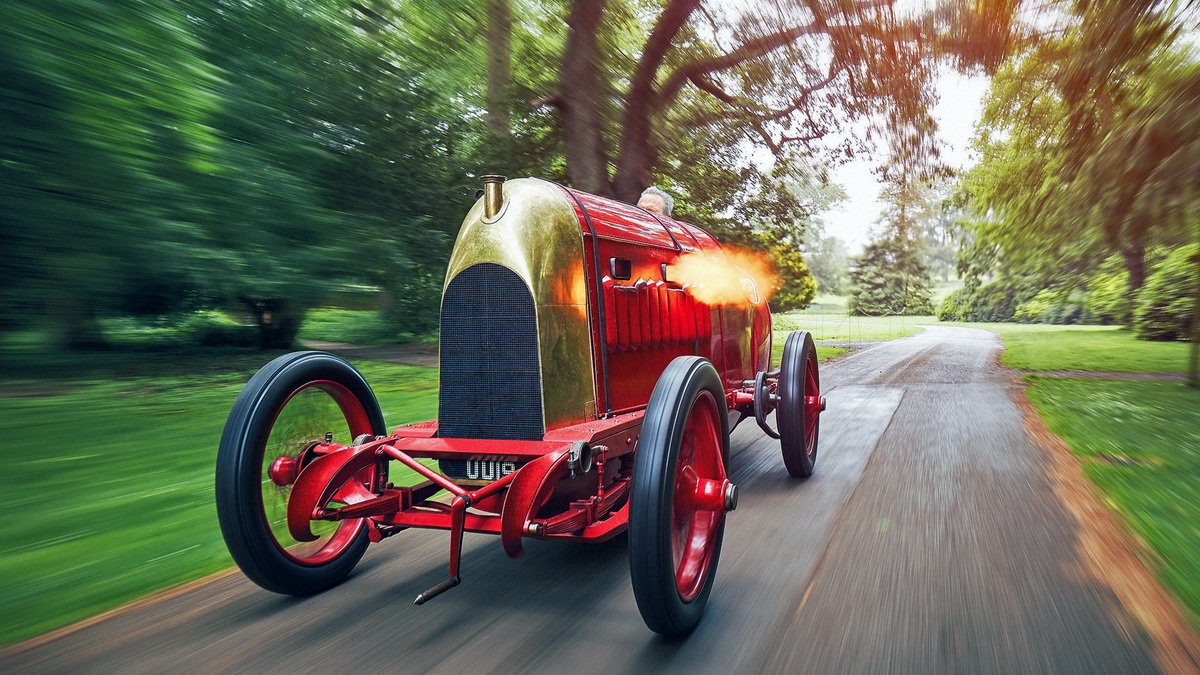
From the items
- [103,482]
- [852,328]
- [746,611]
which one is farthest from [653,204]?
[852,328]

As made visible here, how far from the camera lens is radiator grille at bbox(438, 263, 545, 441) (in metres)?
3.77

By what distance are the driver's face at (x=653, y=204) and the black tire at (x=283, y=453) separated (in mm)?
Result: 2862

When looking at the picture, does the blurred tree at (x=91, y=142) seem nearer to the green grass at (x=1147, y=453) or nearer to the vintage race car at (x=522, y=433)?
the vintage race car at (x=522, y=433)

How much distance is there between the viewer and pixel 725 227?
17625mm

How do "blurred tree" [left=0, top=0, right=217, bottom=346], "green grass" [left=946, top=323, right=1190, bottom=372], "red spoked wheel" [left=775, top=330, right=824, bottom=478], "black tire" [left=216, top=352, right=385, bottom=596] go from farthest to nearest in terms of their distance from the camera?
"green grass" [left=946, top=323, right=1190, bottom=372], "red spoked wheel" [left=775, top=330, right=824, bottom=478], "blurred tree" [left=0, top=0, right=217, bottom=346], "black tire" [left=216, top=352, right=385, bottom=596]

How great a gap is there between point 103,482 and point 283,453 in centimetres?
327

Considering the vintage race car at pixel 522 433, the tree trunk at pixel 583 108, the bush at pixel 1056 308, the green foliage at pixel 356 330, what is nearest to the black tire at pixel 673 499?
the vintage race car at pixel 522 433

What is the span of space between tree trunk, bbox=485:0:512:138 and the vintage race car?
6.94 m

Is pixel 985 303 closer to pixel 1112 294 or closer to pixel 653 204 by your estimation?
pixel 1112 294

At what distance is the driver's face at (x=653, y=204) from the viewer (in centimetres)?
602

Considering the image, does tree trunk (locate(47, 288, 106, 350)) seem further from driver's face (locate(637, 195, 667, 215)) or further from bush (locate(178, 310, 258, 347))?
bush (locate(178, 310, 258, 347))

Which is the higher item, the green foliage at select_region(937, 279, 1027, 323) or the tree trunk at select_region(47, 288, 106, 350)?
the tree trunk at select_region(47, 288, 106, 350)

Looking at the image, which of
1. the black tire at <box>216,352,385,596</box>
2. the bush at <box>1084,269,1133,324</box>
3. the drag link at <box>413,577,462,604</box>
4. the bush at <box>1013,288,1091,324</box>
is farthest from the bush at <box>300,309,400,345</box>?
the bush at <box>1013,288,1091,324</box>

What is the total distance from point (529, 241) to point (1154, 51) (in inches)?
302
